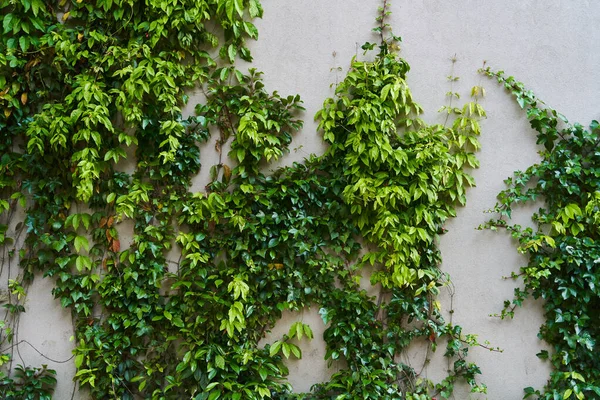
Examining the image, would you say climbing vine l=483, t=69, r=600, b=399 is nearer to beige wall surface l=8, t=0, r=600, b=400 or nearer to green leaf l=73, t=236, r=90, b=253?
beige wall surface l=8, t=0, r=600, b=400

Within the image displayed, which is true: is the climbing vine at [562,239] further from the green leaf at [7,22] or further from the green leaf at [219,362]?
the green leaf at [7,22]

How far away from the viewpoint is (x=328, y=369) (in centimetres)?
324

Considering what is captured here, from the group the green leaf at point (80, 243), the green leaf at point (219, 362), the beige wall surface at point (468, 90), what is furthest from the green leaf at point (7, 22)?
the green leaf at point (219, 362)

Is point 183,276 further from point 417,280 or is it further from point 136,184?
point 417,280

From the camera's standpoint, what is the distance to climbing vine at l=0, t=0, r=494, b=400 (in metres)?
3.11

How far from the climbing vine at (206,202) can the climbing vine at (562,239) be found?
1.20 feet

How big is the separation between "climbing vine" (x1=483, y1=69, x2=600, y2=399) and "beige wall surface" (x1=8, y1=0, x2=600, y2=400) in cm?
8

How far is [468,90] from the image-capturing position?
3.31m

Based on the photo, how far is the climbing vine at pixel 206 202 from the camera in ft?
10.2

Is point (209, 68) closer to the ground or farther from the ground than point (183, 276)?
farther from the ground

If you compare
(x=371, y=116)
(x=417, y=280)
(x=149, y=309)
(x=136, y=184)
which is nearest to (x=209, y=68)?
(x=136, y=184)

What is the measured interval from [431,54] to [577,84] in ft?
3.23

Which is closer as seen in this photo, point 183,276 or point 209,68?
point 183,276

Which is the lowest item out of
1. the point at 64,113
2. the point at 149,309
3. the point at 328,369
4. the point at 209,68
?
the point at 328,369
